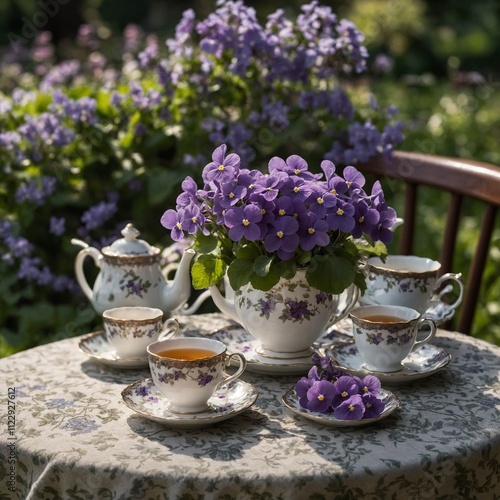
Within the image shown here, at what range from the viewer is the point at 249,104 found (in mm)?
3148

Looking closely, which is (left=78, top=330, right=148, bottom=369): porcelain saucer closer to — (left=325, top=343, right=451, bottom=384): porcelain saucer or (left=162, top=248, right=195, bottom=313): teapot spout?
(left=162, top=248, right=195, bottom=313): teapot spout

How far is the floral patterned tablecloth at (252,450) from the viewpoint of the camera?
Result: 1.42 m

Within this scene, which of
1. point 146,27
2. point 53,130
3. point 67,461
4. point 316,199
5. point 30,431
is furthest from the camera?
point 146,27

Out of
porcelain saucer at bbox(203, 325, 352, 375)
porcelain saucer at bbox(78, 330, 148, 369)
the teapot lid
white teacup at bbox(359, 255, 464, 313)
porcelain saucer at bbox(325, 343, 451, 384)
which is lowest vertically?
Result: porcelain saucer at bbox(78, 330, 148, 369)

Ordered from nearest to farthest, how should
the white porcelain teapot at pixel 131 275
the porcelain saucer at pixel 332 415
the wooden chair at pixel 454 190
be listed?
the porcelain saucer at pixel 332 415
the white porcelain teapot at pixel 131 275
the wooden chair at pixel 454 190

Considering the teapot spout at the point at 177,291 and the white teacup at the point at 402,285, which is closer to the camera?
the white teacup at the point at 402,285

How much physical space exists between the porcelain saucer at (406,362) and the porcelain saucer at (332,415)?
0.12 m

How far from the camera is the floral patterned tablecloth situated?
142 centimetres

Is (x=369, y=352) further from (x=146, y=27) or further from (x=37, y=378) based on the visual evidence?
(x=146, y=27)

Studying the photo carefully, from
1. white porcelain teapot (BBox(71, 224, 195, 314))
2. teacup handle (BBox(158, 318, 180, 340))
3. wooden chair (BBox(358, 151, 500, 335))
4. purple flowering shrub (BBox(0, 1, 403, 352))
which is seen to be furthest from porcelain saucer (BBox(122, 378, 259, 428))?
purple flowering shrub (BBox(0, 1, 403, 352))

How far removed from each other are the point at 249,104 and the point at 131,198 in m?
0.57

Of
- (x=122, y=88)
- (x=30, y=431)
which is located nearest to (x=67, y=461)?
(x=30, y=431)

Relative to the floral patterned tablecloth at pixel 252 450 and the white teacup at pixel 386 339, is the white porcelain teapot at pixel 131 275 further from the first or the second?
the white teacup at pixel 386 339

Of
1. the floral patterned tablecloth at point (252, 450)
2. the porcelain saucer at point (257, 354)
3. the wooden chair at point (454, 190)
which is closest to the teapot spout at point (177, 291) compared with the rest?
the porcelain saucer at point (257, 354)
